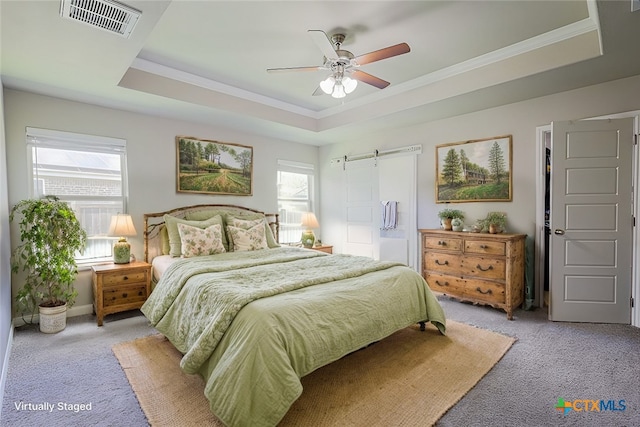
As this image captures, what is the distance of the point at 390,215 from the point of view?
4.99 metres

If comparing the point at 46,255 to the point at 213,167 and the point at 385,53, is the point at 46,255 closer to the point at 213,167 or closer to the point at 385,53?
the point at 213,167

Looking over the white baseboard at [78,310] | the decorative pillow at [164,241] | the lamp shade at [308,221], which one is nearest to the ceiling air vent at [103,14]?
the decorative pillow at [164,241]

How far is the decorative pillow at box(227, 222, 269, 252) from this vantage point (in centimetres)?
397

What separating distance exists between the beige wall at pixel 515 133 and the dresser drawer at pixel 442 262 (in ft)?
2.04

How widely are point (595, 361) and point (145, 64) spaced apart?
487 centimetres

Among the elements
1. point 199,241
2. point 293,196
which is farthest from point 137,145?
point 293,196

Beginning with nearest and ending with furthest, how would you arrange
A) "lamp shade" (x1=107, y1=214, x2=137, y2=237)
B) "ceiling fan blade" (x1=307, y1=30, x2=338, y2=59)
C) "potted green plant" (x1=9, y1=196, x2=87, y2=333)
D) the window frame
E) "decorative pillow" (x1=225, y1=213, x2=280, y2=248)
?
"ceiling fan blade" (x1=307, y1=30, x2=338, y2=59) → "potted green plant" (x1=9, y1=196, x2=87, y2=333) → "lamp shade" (x1=107, y1=214, x2=137, y2=237) → "decorative pillow" (x1=225, y1=213, x2=280, y2=248) → the window frame

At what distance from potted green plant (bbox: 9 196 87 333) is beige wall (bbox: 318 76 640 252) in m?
4.12

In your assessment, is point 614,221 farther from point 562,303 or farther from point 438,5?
point 438,5

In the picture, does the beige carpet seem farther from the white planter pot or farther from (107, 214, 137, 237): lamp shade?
(107, 214, 137, 237): lamp shade

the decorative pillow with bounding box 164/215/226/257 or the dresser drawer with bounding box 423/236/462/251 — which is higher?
the decorative pillow with bounding box 164/215/226/257

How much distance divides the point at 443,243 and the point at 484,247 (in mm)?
478

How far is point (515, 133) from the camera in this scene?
12.4 feet

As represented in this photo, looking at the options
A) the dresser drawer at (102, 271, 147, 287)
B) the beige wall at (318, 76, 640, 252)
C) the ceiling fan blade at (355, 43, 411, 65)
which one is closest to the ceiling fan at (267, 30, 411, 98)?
the ceiling fan blade at (355, 43, 411, 65)
